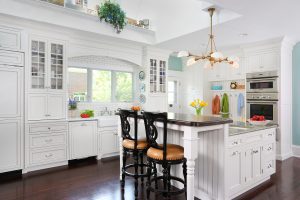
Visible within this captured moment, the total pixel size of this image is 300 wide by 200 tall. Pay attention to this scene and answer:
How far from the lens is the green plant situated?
13.9 feet

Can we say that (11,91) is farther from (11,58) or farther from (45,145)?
(45,145)

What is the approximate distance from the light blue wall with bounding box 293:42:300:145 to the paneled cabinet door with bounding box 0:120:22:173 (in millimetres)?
5981

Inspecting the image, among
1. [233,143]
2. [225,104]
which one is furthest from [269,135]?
[225,104]

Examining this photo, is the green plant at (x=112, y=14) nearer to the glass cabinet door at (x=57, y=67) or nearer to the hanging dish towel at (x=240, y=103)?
the glass cabinet door at (x=57, y=67)

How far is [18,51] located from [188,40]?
3.38m

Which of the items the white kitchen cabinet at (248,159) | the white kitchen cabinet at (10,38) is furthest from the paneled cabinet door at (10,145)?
the white kitchen cabinet at (248,159)

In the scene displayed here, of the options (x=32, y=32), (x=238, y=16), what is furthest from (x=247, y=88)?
(x=32, y=32)

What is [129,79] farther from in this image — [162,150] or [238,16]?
[162,150]

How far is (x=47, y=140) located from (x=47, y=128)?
0.74ft

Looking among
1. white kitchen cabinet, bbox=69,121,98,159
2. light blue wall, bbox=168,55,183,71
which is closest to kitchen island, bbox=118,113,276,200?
white kitchen cabinet, bbox=69,121,98,159

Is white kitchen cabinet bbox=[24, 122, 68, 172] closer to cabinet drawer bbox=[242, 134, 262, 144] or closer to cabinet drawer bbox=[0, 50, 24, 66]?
cabinet drawer bbox=[0, 50, 24, 66]

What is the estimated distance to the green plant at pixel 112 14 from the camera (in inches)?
→ 166

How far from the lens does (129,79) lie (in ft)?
19.8

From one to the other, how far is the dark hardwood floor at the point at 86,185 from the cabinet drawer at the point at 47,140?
1.56 ft
